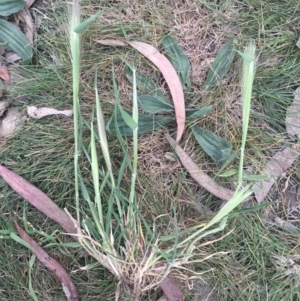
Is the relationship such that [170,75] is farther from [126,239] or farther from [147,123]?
[126,239]

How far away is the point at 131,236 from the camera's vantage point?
137 cm

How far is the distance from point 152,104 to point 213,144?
0.74 feet

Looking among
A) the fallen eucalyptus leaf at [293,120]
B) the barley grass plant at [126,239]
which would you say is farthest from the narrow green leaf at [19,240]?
the fallen eucalyptus leaf at [293,120]

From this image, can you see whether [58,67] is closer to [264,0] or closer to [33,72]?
[33,72]

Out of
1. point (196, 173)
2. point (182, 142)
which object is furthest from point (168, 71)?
point (196, 173)

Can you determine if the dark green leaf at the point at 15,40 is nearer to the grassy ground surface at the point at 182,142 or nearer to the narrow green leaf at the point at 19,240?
the grassy ground surface at the point at 182,142

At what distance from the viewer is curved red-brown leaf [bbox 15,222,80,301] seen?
1.47m

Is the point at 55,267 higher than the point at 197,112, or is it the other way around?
the point at 197,112

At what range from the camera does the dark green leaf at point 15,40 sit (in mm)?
1551

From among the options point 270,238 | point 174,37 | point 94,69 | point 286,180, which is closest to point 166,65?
point 174,37

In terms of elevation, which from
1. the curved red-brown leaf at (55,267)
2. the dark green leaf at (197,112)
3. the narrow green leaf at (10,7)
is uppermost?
the narrow green leaf at (10,7)

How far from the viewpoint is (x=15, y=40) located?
1.55m

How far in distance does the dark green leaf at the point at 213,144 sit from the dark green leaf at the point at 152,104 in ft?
0.37

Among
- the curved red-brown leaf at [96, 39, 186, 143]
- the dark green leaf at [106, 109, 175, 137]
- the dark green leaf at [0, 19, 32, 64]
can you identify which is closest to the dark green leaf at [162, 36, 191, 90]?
the curved red-brown leaf at [96, 39, 186, 143]
